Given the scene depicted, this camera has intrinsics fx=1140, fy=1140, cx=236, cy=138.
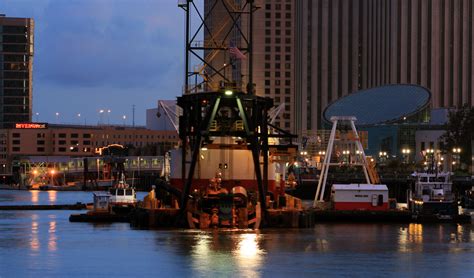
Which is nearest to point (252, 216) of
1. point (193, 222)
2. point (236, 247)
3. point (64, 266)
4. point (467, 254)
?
point (193, 222)

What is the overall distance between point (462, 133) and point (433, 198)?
7946cm

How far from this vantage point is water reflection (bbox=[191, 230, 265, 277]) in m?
53.8

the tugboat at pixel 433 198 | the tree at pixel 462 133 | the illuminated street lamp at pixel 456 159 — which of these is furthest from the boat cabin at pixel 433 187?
the illuminated street lamp at pixel 456 159

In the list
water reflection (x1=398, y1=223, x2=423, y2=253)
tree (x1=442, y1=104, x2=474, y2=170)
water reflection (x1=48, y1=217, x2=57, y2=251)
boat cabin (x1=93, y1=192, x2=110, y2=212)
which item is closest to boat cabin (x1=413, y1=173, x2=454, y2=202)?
water reflection (x1=398, y1=223, x2=423, y2=253)

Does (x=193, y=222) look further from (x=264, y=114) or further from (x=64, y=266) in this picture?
(x=64, y=266)

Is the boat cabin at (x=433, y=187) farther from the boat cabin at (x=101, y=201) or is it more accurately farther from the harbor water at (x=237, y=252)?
the boat cabin at (x=101, y=201)

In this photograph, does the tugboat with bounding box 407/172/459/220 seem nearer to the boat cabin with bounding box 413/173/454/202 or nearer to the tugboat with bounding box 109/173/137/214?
the boat cabin with bounding box 413/173/454/202

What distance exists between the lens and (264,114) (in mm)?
81750

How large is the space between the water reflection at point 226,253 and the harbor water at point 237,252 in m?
0.05

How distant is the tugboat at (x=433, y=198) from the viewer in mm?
91500

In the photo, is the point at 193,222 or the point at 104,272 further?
the point at 193,222

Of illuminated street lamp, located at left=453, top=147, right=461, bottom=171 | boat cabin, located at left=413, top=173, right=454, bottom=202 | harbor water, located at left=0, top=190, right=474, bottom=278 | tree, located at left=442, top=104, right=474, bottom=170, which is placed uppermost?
tree, located at left=442, top=104, right=474, bottom=170

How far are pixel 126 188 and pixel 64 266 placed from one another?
143 feet

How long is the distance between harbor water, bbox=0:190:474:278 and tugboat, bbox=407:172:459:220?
6.71 metres
